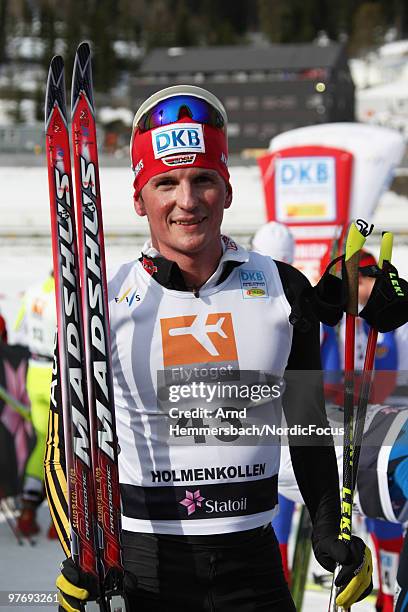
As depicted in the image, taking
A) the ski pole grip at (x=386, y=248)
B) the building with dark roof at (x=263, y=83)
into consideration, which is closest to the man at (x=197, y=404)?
the ski pole grip at (x=386, y=248)

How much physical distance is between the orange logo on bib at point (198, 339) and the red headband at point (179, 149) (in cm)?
37

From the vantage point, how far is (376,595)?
4.89m

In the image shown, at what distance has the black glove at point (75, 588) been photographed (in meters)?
2.12

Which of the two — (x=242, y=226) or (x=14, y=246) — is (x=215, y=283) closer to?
(x=14, y=246)

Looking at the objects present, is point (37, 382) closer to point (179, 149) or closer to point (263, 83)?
point (179, 149)

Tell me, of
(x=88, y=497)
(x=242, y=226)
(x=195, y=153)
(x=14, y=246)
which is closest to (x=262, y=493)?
(x=88, y=497)

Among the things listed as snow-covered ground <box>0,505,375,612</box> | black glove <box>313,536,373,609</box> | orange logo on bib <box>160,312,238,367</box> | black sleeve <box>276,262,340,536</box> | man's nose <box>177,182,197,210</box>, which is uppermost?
man's nose <box>177,182,197,210</box>

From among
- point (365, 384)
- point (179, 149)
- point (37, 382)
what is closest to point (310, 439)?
point (365, 384)

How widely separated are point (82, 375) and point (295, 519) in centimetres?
387

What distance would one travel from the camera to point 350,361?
93.0 inches

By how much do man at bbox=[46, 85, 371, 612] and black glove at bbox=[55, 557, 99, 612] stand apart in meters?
0.13

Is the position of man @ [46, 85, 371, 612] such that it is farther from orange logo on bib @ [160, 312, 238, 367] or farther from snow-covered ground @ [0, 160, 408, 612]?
snow-covered ground @ [0, 160, 408, 612]

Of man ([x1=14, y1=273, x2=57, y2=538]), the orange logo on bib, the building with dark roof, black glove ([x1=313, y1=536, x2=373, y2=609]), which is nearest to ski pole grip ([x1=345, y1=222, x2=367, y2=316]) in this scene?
the orange logo on bib

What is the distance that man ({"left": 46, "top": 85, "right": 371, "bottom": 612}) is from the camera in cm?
226
